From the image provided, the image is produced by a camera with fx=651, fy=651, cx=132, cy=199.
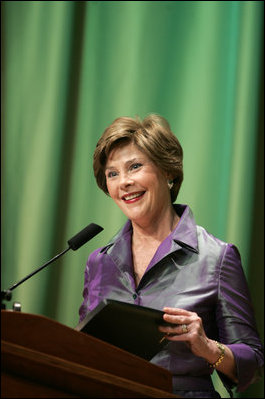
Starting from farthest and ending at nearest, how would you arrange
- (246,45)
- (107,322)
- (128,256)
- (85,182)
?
(85,182)
(246,45)
(128,256)
(107,322)

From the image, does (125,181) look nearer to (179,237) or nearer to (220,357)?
(179,237)

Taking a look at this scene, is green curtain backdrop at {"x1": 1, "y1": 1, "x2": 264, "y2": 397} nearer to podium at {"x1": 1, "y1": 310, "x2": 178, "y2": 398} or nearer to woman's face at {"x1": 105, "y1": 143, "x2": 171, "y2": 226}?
woman's face at {"x1": 105, "y1": 143, "x2": 171, "y2": 226}

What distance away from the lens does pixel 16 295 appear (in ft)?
9.84

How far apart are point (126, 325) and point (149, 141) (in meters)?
0.84

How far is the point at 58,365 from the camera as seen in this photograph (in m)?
1.22

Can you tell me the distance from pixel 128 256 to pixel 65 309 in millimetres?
822

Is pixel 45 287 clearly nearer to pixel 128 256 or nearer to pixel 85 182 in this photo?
pixel 85 182

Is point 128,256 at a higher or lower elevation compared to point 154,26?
lower

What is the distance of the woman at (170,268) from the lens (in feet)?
6.41

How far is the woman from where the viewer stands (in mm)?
1954

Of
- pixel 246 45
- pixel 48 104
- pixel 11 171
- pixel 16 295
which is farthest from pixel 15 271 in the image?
pixel 246 45

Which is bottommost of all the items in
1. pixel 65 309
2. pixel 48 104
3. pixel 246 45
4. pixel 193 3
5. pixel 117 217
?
pixel 65 309

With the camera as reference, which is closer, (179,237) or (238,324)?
(238,324)

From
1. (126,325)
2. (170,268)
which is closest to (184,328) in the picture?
(126,325)
